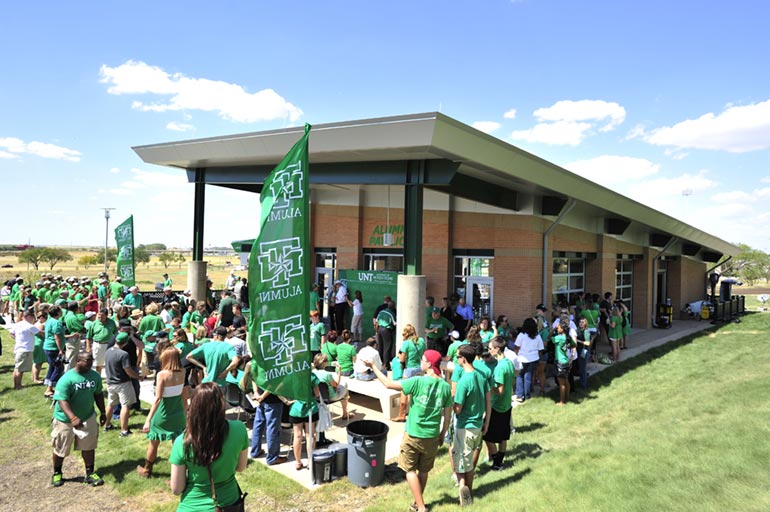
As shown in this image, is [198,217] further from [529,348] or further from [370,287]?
[529,348]

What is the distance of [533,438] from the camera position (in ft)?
25.7

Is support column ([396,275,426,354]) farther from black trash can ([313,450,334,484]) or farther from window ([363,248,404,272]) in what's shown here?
window ([363,248,404,272])

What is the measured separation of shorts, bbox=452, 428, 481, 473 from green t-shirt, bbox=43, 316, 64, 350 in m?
8.23

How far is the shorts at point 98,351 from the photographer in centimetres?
974

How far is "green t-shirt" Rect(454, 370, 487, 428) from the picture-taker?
5.56m

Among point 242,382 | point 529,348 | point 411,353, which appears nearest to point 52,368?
point 242,382

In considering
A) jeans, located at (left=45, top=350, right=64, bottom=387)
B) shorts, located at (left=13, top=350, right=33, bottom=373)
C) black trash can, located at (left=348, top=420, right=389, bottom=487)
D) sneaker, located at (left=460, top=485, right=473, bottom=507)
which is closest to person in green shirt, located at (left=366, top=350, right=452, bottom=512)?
sneaker, located at (left=460, top=485, right=473, bottom=507)

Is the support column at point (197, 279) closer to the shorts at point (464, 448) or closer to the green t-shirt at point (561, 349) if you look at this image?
the green t-shirt at point (561, 349)

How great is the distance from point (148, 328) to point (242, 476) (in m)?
4.89

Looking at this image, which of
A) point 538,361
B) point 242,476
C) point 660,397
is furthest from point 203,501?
point 660,397

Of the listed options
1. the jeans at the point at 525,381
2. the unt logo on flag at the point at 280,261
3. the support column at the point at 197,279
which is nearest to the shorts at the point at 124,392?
the unt logo on flag at the point at 280,261

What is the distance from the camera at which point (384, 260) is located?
17078 mm

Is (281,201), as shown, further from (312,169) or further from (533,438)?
(312,169)

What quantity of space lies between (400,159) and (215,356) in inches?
222
